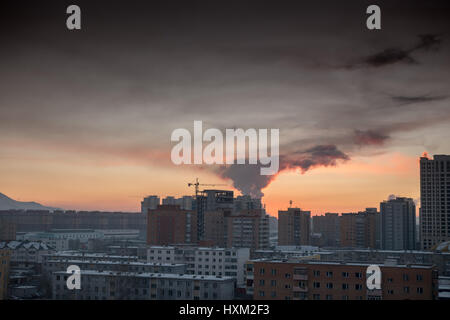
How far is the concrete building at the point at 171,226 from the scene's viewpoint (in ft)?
109

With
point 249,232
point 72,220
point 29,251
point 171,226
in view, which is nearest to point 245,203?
point 171,226

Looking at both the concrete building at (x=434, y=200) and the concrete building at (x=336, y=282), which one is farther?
the concrete building at (x=434, y=200)

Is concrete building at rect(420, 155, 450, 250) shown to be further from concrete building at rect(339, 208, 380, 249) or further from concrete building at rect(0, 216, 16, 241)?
concrete building at rect(0, 216, 16, 241)

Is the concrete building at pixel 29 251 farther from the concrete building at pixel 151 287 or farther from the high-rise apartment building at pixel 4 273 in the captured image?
the concrete building at pixel 151 287

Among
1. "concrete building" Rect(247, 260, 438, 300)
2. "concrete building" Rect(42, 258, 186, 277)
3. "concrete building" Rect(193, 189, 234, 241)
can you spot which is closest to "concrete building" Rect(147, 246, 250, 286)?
"concrete building" Rect(42, 258, 186, 277)

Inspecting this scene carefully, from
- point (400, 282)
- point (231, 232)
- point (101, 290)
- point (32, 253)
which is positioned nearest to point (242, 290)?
point (101, 290)

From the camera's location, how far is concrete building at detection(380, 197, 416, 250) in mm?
38375

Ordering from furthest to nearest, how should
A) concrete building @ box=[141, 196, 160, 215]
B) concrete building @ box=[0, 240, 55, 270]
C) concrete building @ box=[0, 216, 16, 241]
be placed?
1. concrete building @ box=[141, 196, 160, 215]
2. concrete building @ box=[0, 216, 16, 241]
3. concrete building @ box=[0, 240, 55, 270]

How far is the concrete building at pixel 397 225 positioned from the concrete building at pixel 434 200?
5.26 feet

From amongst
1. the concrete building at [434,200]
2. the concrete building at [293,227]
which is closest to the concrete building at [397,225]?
the concrete building at [434,200]

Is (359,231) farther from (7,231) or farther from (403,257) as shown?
(7,231)

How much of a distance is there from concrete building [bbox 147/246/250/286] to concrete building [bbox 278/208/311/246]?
1726 centimetres

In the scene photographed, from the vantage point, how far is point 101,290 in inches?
582

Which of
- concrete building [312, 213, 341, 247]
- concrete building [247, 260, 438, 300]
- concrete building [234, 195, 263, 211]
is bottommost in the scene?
concrete building [312, 213, 341, 247]
